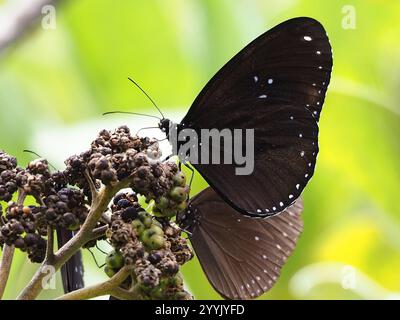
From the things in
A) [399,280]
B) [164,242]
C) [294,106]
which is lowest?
[399,280]

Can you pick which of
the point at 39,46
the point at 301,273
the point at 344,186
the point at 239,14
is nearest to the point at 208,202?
the point at 301,273

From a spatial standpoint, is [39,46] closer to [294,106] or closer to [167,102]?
[167,102]

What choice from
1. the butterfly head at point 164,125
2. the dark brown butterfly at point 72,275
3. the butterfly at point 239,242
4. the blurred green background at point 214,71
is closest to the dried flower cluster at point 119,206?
the dark brown butterfly at point 72,275

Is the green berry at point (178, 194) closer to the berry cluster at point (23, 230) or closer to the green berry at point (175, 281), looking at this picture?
the green berry at point (175, 281)

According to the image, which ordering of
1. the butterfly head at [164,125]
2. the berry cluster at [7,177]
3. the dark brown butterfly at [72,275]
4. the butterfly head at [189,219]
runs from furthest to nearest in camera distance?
the butterfly head at [189,219]
the butterfly head at [164,125]
the dark brown butterfly at [72,275]
the berry cluster at [7,177]

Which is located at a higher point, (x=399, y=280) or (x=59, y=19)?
(x=59, y=19)

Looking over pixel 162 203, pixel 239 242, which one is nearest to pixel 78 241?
pixel 162 203

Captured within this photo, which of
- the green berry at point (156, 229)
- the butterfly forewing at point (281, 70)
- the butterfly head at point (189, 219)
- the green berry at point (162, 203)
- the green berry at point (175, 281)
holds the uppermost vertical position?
the butterfly forewing at point (281, 70)
